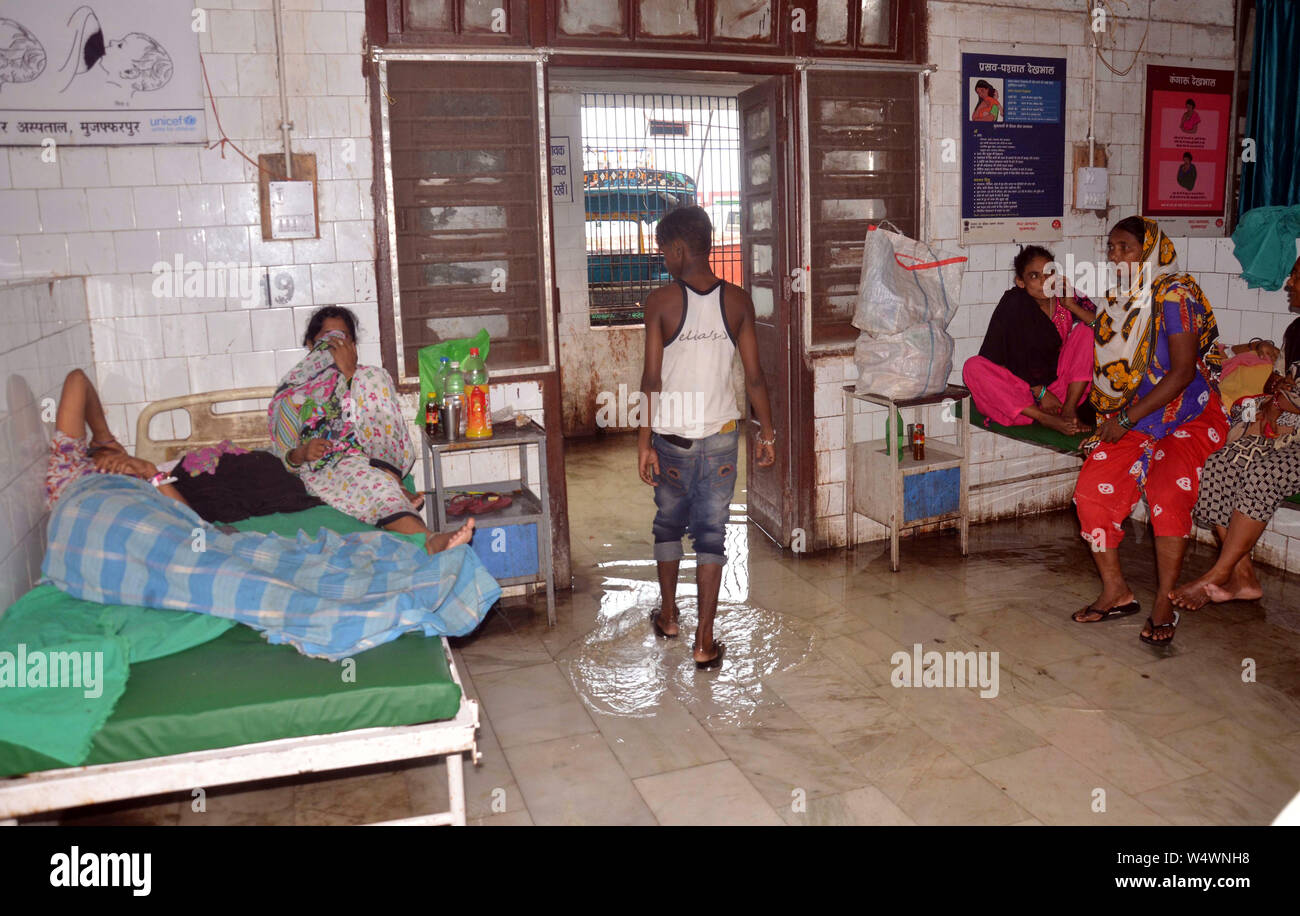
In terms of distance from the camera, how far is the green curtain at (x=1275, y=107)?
5957 mm

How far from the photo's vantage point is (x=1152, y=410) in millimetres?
4086

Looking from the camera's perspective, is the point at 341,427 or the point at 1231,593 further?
the point at 1231,593

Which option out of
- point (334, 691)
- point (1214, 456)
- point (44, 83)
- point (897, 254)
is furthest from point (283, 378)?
point (1214, 456)

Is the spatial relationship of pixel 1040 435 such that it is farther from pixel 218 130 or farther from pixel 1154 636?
pixel 218 130

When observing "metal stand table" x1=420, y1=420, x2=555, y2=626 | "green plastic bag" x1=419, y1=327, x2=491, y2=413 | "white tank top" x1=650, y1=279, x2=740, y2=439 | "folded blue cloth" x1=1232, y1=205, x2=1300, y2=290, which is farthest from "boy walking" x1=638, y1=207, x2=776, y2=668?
"folded blue cloth" x1=1232, y1=205, x2=1300, y2=290

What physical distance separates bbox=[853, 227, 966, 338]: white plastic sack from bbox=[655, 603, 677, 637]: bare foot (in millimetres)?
1845

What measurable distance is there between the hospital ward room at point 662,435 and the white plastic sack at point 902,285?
0.07ft

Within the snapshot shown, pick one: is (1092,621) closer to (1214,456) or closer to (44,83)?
(1214,456)

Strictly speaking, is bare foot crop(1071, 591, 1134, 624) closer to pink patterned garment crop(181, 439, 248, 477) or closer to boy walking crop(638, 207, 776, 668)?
boy walking crop(638, 207, 776, 668)

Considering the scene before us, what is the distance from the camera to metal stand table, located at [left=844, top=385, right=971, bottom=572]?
511 cm

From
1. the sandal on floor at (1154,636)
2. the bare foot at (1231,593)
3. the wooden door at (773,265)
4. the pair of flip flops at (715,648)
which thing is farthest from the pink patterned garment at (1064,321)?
the pair of flip flops at (715,648)

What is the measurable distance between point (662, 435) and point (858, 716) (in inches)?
50.4

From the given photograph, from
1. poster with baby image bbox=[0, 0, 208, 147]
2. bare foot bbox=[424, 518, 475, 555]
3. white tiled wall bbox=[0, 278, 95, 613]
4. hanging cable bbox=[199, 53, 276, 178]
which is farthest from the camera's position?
hanging cable bbox=[199, 53, 276, 178]

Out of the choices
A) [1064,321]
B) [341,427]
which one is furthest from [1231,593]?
[341,427]
